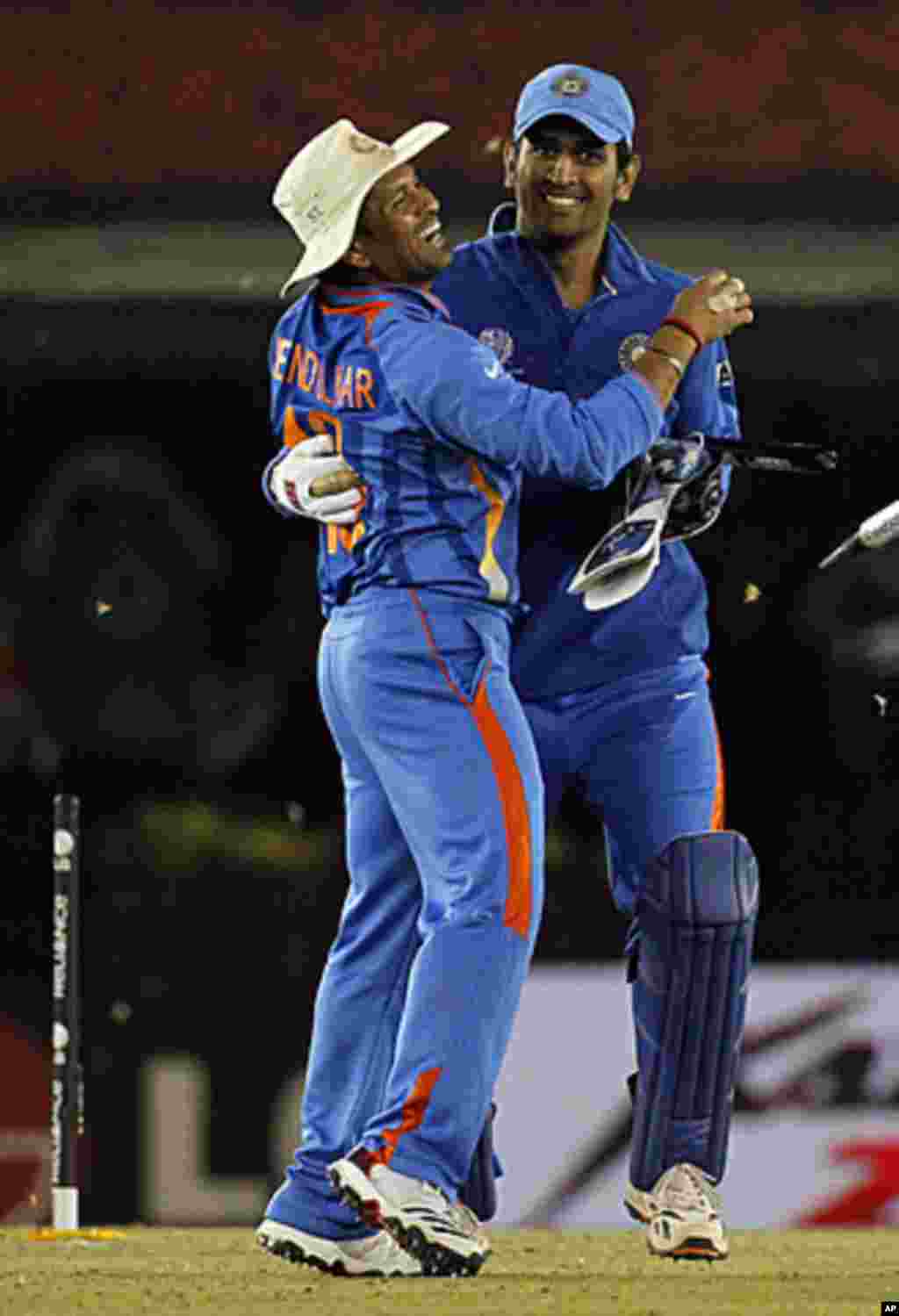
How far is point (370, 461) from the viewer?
16.2 ft

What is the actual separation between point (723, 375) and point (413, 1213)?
5.17 ft

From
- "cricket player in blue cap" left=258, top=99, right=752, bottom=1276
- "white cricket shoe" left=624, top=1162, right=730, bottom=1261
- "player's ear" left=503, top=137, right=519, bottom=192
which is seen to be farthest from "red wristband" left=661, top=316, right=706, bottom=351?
"white cricket shoe" left=624, top=1162, right=730, bottom=1261

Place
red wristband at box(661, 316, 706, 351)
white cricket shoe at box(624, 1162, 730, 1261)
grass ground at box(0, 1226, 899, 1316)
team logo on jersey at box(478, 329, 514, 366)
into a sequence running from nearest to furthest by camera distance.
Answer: grass ground at box(0, 1226, 899, 1316) < red wristband at box(661, 316, 706, 351) < white cricket shoe at box(624, 1162, 730, 1261) < team logo on jersey at box(478, 329, 514, 366)

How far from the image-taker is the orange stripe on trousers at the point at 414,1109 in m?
4.75

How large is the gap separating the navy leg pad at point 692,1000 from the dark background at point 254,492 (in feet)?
9.96

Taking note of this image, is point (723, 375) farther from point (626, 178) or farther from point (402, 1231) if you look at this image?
point (402, 1231)

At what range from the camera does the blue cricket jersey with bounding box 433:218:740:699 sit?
538cm

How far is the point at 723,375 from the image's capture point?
5520 mm

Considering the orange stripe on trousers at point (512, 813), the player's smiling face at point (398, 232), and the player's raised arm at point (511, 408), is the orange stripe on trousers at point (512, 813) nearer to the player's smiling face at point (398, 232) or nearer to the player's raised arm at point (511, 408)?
the player's raised arm at point (511, 408)

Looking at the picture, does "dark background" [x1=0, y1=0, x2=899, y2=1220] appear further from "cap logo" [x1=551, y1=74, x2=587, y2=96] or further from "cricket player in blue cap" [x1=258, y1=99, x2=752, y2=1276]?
"cricket player in blue cap" [x1=258, y1=99, x2=752, y2=1276]

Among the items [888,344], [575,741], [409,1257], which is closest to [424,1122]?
[409,1257]

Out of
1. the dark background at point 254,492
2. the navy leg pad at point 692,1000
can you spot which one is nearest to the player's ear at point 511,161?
the navy leg pad at point 692,1000

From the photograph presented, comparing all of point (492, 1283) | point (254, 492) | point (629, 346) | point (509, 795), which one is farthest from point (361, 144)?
point (254, 492)

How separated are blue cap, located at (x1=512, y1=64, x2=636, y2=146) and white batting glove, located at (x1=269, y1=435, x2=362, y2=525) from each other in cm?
66
